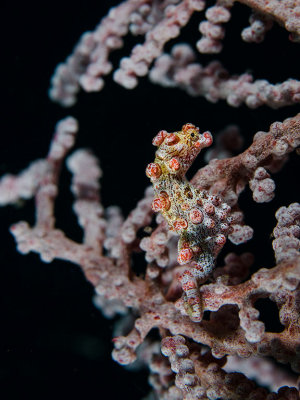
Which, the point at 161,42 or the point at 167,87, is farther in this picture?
the point at 167,87

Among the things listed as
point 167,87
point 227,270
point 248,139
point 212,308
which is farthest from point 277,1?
point 212,308

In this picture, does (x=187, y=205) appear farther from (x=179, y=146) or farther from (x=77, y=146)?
(x=77, y=146)

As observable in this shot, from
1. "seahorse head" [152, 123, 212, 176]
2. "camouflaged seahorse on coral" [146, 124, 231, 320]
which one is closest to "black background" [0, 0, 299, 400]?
"camouflaged seahorse on coral" [146, 124, 231, 320]

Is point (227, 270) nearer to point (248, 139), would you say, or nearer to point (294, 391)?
point (294, 391)

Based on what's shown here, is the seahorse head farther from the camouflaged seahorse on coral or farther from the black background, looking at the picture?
the black background

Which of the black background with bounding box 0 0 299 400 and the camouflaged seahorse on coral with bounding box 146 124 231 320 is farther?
the black background with bounding box 0 0 299 400

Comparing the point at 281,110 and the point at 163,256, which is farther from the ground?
the point at 281,110
